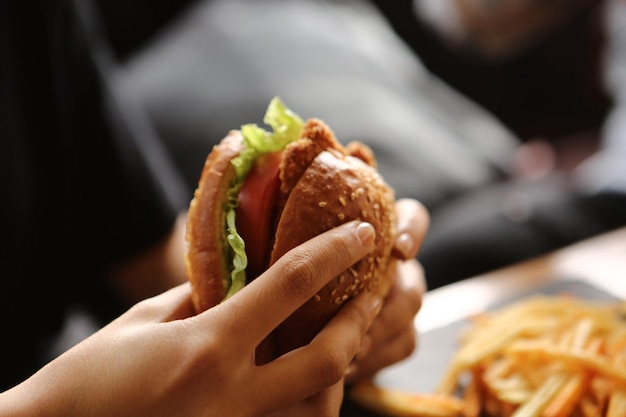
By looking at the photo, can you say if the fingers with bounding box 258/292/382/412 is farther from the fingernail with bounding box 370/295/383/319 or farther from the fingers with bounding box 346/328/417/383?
the fingers with bounding box 346/328/417/383

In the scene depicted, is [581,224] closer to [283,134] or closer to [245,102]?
[245,102]

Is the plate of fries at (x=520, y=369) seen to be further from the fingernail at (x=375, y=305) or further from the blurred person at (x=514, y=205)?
the blurred person at (x=514, y=205)

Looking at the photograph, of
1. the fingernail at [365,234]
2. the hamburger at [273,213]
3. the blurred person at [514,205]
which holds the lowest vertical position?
the blurred person at [514,205]

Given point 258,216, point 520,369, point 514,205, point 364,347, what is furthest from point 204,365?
point 514,205

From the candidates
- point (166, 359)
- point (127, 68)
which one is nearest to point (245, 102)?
point (127, 68)

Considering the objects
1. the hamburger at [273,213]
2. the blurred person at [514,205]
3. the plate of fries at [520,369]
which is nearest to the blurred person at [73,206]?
the plate of fries at [520,369]

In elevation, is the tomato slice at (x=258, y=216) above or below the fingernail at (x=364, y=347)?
above

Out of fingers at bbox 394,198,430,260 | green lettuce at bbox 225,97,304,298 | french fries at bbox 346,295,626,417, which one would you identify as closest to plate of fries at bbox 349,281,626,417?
french fries at bbox 346,295,626,417

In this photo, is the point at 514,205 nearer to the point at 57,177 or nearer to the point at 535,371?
the point at 535,371
